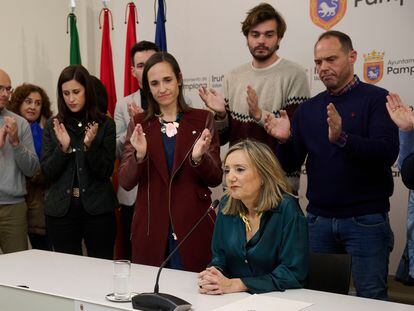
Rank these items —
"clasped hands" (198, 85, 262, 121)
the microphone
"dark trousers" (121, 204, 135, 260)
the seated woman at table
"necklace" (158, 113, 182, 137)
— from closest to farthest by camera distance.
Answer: the microphone, the seated woman at table, "necklace" (158, 113, 182, 137), "clasped hands" (198, 85, 262, 121), "dark trousers" (121, 204, 135, 260)

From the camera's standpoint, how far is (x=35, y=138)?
425 cm

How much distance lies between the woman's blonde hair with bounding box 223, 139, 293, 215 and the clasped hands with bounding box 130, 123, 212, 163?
304 mm

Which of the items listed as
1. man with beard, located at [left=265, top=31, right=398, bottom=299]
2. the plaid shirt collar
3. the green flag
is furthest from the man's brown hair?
the green flag

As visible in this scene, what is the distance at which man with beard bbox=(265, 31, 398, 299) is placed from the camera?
279 centimetres

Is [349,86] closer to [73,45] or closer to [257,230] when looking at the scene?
[257,230]

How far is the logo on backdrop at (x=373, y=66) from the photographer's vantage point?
4.15m

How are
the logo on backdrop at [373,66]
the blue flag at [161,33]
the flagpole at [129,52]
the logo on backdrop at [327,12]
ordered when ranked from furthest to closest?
the flagpole at [129,52] < the blue flag at [161,33] < the logo on backdrop at [327,12] < the logo on backdrop at [373,66]

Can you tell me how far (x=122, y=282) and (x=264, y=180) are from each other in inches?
29.8

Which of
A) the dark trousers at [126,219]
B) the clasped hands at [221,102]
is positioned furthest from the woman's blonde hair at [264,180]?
the dark trousers at [126,219]

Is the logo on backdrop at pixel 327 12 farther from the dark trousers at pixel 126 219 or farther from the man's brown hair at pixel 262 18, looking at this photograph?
the dark trousers at pixel 126 219

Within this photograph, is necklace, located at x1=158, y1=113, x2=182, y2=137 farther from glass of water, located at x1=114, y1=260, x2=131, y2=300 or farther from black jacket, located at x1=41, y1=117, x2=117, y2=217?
glass of water, located at x1=114, y1=260, x2=131, y2=300

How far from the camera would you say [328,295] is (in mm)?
2041

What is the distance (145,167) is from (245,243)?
2.66ft

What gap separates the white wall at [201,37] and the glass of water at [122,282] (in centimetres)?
267
